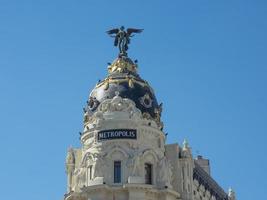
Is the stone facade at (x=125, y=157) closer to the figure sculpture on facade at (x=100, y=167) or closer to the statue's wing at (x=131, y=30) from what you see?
the figure sculpture on facade at (x=100, y=167)

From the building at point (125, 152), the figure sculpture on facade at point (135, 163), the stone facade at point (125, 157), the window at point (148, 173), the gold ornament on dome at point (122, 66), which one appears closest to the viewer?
the stone facade at point (125, 157)

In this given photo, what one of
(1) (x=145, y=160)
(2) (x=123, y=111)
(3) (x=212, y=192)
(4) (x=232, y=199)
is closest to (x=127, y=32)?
(2) (x=123, y=111)

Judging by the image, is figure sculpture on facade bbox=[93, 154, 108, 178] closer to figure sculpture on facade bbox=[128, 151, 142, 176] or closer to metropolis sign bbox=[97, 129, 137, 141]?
metropolis sign bbox=[97, 129, 137, 141]

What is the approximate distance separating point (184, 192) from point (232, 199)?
23602 millimetres

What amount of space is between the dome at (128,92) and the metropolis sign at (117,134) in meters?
3.19

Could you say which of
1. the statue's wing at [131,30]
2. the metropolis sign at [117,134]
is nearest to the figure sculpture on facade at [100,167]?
the metropolis sign at [117,134]

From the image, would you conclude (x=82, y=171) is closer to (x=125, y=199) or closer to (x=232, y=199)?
(x=125, y=199)

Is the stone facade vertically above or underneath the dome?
underneath

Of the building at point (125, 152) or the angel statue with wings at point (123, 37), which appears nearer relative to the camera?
the building at point (125, 152)

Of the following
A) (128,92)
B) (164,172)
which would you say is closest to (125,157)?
(164,172)

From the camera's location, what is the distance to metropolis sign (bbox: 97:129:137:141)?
65500mm

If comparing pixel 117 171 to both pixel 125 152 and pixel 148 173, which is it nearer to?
pixel 125 152

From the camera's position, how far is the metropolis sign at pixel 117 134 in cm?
6550

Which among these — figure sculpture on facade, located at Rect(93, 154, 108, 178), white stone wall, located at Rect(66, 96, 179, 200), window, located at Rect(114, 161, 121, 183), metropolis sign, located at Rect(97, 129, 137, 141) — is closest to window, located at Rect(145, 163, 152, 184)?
white stone wall, located at Rect(66, 96, 179, 200)
